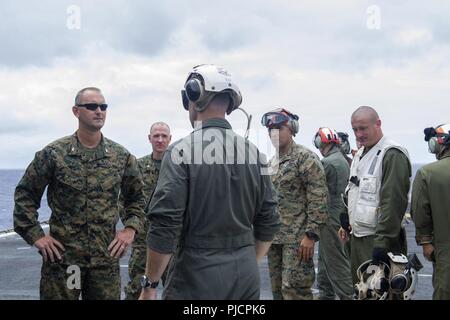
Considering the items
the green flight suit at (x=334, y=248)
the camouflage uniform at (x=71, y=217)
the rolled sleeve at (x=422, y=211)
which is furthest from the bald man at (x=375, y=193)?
the camouflage uniform at (x=71, y=217)

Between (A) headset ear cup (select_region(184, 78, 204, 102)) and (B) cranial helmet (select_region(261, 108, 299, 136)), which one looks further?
(B) cranial helmet (select_region(261, 108, 299, 136))

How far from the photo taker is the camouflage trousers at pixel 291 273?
5.81 metres

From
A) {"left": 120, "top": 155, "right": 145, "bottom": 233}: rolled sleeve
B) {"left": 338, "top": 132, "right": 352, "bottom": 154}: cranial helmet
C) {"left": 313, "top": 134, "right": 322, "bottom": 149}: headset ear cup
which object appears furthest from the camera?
{"left": 338, "top": 132, "right": 352, "bottom": 154}: cranial helmet

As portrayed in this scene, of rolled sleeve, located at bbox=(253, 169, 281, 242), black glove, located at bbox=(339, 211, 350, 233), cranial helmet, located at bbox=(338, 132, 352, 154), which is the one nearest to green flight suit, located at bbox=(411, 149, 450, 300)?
black glove, located at bbox=(339, 211, 350, 233)

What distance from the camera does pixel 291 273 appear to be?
585 centimetres

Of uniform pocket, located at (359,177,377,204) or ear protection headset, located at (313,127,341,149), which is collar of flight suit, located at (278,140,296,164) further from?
A: ear protection headset, located at (313,127,341,149)

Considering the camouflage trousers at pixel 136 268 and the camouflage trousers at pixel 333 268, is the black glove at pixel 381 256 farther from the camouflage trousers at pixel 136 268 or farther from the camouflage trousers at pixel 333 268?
the camouflage trousers at pixel 136 268

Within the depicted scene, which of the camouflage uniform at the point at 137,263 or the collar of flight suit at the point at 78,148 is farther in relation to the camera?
the camouflage uniform at the point at 137,263

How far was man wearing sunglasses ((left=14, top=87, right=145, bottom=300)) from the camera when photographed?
4473 millimetres

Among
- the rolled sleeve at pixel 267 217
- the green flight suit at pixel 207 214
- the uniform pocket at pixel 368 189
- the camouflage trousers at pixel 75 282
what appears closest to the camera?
the green flight suit at pixel 207 214

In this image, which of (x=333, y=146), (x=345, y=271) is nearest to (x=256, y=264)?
(x=345, y=271)

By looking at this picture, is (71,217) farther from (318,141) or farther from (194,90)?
(318,141)

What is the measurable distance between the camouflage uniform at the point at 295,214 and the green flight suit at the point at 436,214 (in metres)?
1.15

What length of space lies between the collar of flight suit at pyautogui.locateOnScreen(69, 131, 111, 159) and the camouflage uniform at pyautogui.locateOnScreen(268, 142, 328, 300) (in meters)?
2.23
